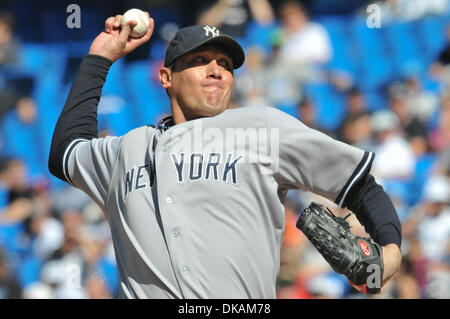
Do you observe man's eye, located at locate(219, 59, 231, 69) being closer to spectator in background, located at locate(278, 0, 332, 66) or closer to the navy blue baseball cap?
the navy blue baseball cap

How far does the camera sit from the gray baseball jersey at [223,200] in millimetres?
2074

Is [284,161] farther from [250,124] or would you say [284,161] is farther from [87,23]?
[87,23]

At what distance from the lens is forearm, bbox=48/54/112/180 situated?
254 cm

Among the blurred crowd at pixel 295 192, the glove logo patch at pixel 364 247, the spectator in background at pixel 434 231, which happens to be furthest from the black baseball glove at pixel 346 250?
the spectator in background at pixel 434 231

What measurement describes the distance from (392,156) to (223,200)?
4468 mm

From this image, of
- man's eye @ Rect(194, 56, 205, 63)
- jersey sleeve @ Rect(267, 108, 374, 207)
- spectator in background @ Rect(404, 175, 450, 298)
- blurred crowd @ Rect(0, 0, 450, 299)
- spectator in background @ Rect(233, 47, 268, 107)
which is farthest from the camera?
spectator in background @ Rect(233, 47, 268, 107)

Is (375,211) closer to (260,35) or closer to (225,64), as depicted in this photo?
(225,64)

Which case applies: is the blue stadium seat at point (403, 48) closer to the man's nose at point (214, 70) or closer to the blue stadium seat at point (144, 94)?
the blue stadium seat at point (144, 94)

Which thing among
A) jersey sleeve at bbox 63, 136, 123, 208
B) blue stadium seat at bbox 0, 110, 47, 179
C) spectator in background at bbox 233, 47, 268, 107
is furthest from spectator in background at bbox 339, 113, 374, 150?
jersey sleeve at bbox 63, 136, 123, 208

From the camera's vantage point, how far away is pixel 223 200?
2.11m

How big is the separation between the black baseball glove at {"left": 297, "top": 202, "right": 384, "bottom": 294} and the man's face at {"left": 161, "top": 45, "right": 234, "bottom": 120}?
1.84 feet

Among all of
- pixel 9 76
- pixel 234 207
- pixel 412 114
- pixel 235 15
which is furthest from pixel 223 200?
pixel 9 76
